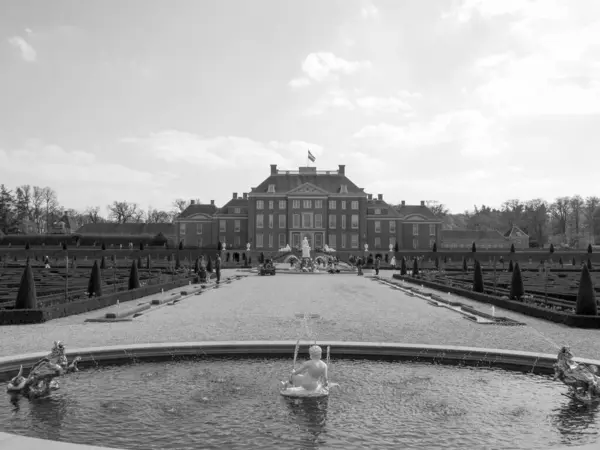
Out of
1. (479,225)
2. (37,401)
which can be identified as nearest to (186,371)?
(37,401)

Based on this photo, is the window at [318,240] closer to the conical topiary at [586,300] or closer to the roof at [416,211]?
the roof at [416,211]

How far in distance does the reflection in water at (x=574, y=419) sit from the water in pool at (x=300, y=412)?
0.04 ft

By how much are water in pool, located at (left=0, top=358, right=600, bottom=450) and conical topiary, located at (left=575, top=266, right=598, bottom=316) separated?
6.55 meters

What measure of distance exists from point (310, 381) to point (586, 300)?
389 inches

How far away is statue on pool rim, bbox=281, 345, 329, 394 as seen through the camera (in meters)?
6.95

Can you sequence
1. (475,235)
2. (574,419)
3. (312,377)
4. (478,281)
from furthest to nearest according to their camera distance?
(475,235), (478,281), (312,377), (574,419)

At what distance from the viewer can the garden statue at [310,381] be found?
6.93m

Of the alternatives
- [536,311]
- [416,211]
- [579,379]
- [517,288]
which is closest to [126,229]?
[416,211]

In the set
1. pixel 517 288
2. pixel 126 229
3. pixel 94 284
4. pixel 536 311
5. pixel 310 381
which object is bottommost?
pixel 536 311

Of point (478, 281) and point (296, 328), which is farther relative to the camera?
point (478, 281)

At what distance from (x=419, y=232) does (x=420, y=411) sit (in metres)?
65.4

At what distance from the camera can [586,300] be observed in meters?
13.7

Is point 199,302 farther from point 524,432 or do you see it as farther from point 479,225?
point 479,225

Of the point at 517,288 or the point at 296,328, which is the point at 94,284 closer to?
the point at 296,328
